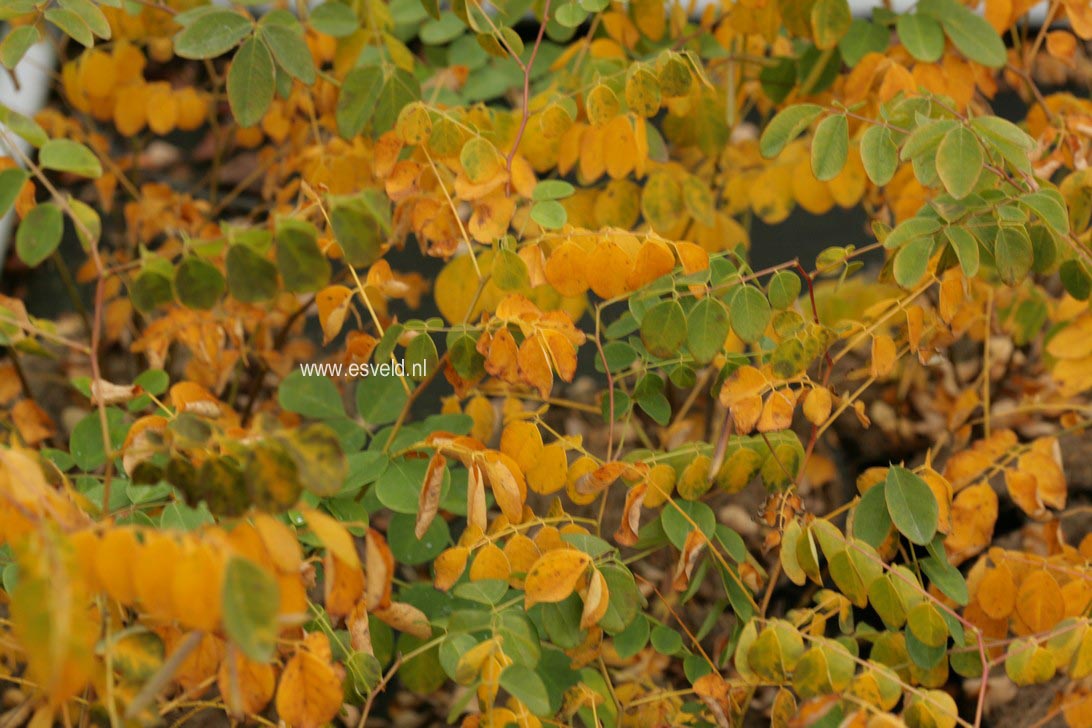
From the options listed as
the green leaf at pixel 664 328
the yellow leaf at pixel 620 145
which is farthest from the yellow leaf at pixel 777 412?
the yellow leaf at pixel 620 145

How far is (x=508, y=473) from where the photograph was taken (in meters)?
1.01

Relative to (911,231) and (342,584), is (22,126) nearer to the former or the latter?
(342,584)

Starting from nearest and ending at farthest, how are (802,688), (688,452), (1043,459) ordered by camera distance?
(802,688), (688,452), (1043,459)

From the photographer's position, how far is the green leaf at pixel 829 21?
136 centimetres

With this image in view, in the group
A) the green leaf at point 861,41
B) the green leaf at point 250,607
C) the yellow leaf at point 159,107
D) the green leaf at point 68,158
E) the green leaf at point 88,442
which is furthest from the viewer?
the yellow leaf at point 159,107

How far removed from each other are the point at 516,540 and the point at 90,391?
0.52 metres

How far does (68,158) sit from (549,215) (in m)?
0.42

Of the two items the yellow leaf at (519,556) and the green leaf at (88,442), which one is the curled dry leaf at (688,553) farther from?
the green leaf at (88,442)

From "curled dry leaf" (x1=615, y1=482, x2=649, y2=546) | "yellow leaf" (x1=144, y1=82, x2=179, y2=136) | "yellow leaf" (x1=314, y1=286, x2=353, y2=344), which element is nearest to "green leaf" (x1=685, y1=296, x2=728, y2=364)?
"curled dry leaf" (x1=615, y1=482, x2=649, y2=546)

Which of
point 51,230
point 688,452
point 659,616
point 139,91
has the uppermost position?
point 51,230

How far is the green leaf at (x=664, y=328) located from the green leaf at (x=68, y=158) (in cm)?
51

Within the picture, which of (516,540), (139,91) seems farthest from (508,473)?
(139,91)

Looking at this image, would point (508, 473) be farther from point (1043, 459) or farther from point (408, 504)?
point (1043, 459)

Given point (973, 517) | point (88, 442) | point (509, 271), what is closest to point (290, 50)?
point (509, 271)
